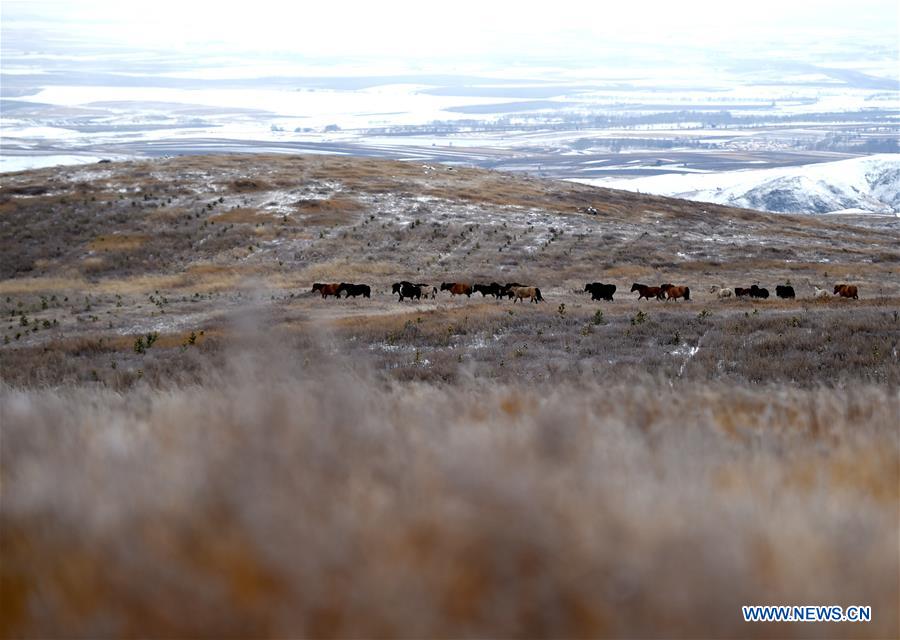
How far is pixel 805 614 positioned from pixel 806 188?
12907 cm

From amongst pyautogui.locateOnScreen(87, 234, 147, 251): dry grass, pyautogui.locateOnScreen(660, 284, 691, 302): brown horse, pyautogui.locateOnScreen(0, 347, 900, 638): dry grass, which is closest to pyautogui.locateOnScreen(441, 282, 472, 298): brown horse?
pyautogui.locateOnScreen(660, 284, 691, 302): brown horse

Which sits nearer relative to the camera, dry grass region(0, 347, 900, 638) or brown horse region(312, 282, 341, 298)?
dry grass region(0, 347, 900, 638)

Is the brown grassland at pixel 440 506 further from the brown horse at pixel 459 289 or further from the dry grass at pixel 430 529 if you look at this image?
the brown horse at pixel 459 289

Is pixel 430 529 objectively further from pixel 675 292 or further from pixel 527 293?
pixel 675 292

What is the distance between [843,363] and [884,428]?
6621 mm

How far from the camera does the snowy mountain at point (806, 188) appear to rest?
116 m

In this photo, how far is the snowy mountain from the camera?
116375mm

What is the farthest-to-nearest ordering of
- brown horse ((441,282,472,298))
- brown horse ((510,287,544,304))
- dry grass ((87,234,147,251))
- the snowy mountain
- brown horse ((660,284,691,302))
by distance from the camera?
the snowy mountain
dry grass ((87,234,147,251))
brown horse ((441,282,472,298))
brown horse ((660,284,691,302))
brown horse ((510,287,544,304))

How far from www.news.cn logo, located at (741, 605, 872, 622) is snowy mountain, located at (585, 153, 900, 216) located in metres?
119

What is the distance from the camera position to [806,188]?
394 ft

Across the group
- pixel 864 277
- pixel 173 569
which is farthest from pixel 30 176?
pixel 173 569

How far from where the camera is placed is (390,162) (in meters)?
78.1

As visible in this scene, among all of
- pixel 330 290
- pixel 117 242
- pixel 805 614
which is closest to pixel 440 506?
pixel 805 614

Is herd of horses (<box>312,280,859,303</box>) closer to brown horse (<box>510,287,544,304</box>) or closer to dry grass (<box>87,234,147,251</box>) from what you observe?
brown horse (<box>510,287,544,304</box>)
